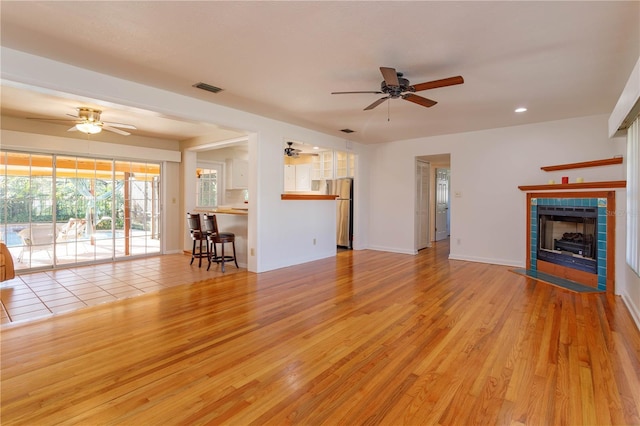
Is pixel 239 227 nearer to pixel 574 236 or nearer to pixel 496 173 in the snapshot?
pixel 496 173

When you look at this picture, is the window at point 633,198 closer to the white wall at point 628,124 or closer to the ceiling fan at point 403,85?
the white wall at point 628,124

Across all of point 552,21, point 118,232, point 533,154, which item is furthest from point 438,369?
point 118,232

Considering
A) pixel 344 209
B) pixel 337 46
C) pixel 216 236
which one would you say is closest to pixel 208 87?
pixel 337 46

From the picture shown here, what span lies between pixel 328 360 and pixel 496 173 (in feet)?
16.6

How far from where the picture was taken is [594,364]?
2.21 m

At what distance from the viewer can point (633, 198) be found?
10.8 feet

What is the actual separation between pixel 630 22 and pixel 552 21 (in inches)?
22.8

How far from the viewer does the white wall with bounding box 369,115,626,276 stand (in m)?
4.93

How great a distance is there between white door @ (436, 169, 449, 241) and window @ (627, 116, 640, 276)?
5178mm

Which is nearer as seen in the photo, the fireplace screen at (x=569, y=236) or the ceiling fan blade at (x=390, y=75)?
the ceiling fan blade at (x=390, y=75)

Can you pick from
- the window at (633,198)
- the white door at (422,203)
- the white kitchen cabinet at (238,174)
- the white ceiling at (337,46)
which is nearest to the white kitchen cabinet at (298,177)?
the white kitchen cabinet at (238,174)

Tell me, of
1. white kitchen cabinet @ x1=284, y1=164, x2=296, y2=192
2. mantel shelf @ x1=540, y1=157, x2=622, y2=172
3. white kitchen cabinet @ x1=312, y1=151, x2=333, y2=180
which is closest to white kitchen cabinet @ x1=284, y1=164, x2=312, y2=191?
white kitchen cabinet @ x1=284, y1=164, x2=296, y2=192

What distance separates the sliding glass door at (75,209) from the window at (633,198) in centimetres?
760

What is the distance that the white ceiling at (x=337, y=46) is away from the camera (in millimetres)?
2230
